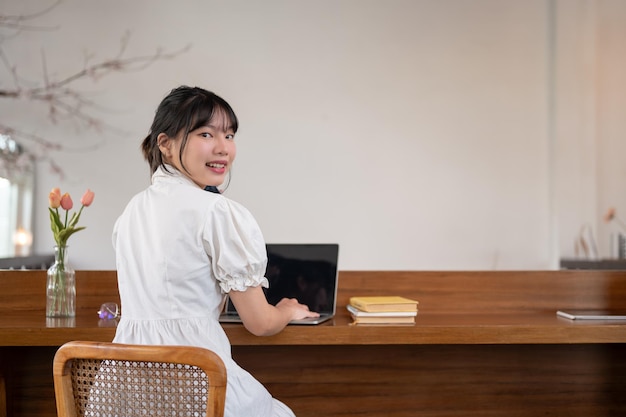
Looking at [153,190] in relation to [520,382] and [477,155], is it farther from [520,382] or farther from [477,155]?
[477,155]

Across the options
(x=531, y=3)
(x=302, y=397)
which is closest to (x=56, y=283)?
(x=302, y=397)

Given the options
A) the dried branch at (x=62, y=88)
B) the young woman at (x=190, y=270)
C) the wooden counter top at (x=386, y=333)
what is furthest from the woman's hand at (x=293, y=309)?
the dried branch at (x=62, y=88)

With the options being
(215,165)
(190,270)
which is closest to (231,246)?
(190,270)

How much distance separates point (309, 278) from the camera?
1990 millimetres

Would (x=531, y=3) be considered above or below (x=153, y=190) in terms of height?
above

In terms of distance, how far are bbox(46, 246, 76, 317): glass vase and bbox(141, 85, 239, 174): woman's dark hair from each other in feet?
2.54

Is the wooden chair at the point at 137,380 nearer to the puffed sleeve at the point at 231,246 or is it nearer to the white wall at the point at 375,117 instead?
the puffed sleeve at the point at 231,246

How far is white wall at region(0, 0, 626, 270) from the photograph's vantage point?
172 inches

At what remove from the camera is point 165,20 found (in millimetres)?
4426

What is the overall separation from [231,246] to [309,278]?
2.54 feet

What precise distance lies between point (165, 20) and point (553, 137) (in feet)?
8.80

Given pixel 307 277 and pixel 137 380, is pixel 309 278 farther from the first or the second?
pixel 137 380

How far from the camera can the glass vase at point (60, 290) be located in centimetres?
199

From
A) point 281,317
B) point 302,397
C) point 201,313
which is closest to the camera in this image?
point 201,313
